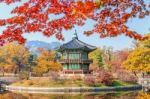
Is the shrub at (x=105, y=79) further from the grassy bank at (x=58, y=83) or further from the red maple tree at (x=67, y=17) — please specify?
the red maple tree at (x=67, y=17)

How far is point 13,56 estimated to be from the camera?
6281 centimetres

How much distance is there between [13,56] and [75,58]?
1528 centimetres

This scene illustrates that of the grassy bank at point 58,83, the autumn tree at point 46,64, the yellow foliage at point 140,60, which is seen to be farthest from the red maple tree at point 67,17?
the autumn tree at point 46,64

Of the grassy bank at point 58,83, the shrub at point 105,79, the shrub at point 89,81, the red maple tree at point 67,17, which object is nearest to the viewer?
the red maple tree at point 67,17

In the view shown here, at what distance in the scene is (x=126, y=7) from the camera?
896cm

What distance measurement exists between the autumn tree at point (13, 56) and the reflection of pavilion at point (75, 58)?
43.2 feet

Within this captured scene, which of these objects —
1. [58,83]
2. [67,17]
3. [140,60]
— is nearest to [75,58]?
[140,60]

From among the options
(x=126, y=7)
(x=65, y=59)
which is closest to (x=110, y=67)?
(x=65, y=59)

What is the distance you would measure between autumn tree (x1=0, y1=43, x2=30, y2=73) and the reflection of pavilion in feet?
43.2

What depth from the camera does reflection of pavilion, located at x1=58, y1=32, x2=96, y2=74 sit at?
5184cm

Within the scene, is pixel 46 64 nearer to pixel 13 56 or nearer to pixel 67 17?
pixel 13 56

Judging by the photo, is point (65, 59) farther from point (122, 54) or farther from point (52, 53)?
point (122, 54)

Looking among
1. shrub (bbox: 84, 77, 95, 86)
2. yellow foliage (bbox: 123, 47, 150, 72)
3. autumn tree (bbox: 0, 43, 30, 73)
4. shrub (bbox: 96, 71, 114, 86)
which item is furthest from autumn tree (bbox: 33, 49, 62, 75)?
shrub (bbox: 96, 71, 114, 86)

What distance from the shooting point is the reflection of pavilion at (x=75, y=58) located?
51.8 metres
